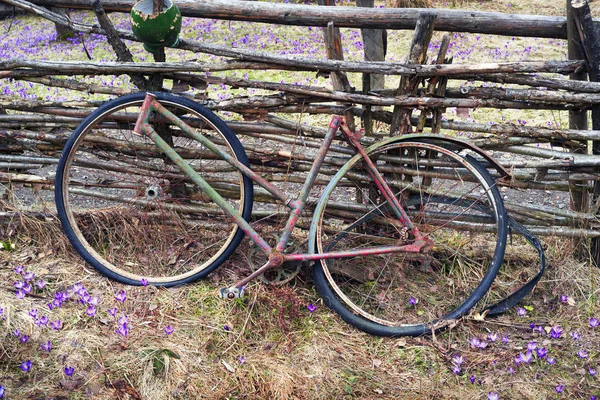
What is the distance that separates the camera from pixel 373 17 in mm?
3219

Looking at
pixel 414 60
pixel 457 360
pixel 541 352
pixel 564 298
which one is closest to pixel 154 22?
pixel 414 60

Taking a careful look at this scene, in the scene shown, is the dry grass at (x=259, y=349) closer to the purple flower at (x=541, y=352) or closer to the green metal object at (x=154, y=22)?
the purple flower at (x=541, y=352)

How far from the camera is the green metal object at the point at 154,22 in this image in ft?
9.30

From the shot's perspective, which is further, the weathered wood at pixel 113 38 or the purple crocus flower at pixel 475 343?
the weathered wood at pixel 113 38

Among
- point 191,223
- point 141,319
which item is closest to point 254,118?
point 191,223

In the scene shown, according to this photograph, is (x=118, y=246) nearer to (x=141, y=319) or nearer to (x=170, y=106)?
(x=141, y=319)

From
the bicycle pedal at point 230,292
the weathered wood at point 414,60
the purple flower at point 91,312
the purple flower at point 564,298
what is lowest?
the purple flower at point 91,312

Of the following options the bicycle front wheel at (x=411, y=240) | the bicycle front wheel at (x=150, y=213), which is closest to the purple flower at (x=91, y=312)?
the bicycle front wheel at (x=150, y=213)

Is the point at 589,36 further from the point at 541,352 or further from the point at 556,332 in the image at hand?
the point at 541,352

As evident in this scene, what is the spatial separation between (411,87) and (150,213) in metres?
1.71

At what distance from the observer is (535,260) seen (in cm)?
335

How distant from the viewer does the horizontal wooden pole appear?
315 cm

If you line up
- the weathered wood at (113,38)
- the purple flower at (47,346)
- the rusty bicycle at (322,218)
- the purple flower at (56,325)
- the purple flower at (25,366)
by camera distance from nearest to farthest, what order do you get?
the purple flower at (25,366) < the purple flower at (47,346) < the purple flower at (56,325) < the rusty bicycle at (322,218) < the weathered wood at (113,38)

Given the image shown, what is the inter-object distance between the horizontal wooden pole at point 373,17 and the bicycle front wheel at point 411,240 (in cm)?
73
